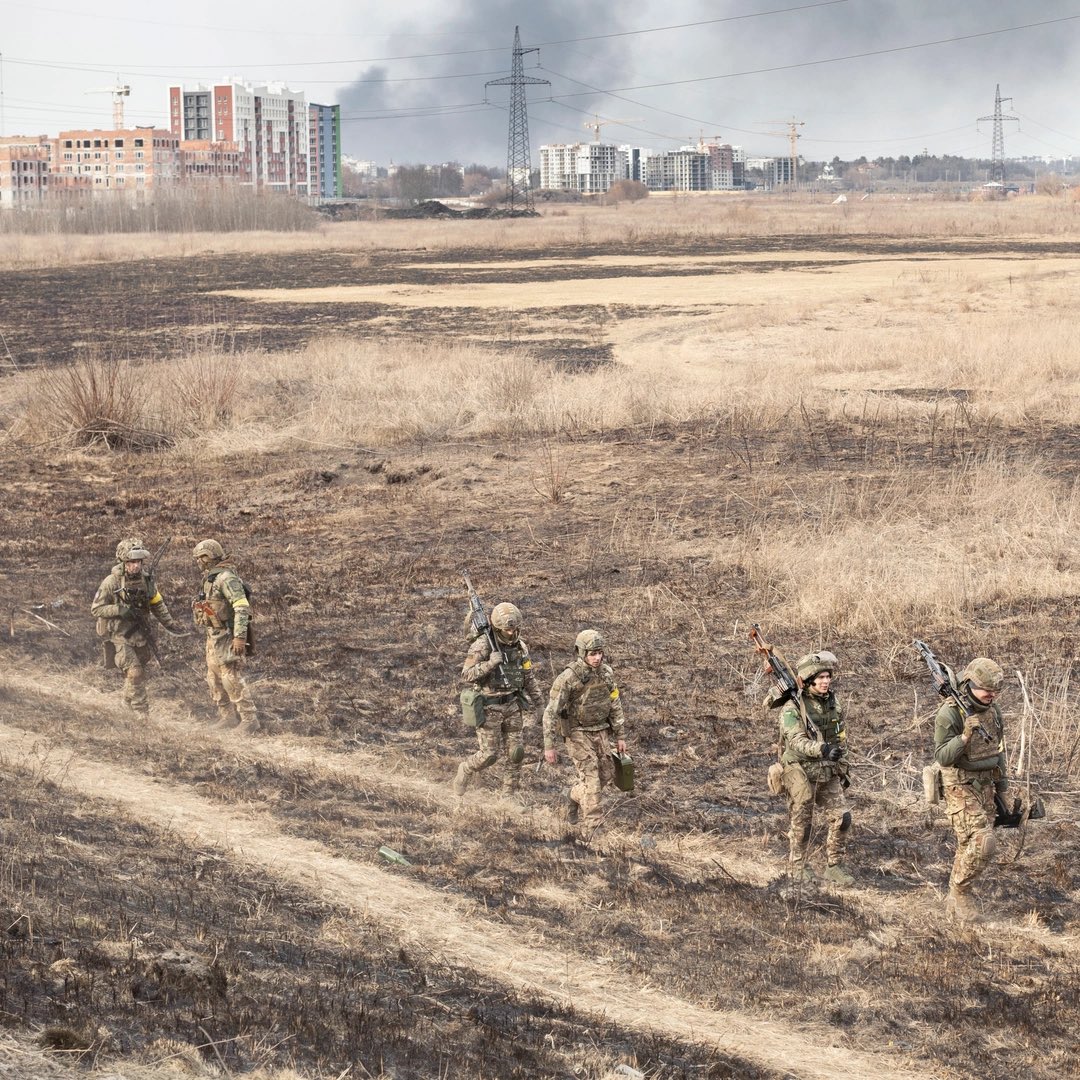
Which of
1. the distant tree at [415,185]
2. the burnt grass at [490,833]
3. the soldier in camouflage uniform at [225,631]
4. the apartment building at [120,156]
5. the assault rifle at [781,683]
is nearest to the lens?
the burnt grass at [490,833]

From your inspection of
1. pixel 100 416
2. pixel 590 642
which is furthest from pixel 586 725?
pixel 100 416

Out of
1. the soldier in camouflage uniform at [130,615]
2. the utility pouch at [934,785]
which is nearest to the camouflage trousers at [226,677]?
the soldier in camouflage uniform at [130,615]

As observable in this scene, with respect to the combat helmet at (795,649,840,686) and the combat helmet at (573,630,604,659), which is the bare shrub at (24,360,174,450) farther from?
the combat helmet at (795,649,840,686)

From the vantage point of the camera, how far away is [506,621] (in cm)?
913

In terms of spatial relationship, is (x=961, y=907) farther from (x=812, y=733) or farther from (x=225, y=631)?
(x=225, y=631)

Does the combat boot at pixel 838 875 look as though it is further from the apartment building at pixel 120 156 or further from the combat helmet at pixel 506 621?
the apartment building at pixel 120 156

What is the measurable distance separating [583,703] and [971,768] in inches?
97.6

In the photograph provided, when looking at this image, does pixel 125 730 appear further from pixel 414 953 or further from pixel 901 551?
pixel 901 551

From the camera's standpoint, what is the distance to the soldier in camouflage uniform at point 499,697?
930 centimetres

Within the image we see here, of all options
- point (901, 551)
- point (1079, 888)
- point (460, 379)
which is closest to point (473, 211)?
point (460, 379)

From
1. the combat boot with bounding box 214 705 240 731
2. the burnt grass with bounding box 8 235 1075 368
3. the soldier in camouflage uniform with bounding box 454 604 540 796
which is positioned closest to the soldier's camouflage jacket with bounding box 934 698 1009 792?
the soldier in camouflage uniform with bounding box 454 604 540 796

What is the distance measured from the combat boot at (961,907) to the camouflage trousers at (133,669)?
6.37 metres

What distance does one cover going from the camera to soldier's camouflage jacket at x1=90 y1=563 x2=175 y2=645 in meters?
11.0

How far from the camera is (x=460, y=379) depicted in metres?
23.9
